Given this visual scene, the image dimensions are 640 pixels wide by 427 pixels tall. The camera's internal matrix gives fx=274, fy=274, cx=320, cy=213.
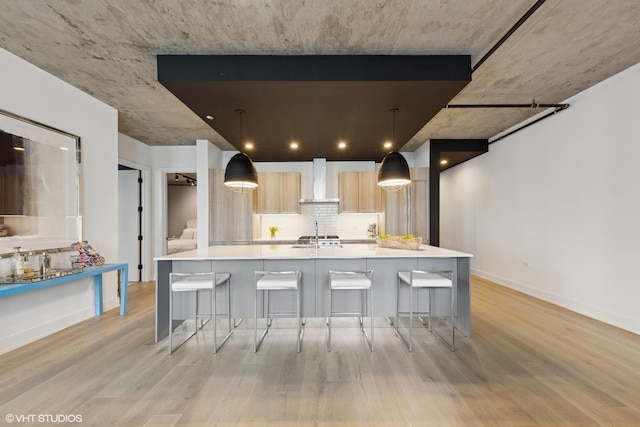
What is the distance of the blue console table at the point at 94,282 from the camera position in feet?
8.36

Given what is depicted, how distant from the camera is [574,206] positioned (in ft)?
12.7

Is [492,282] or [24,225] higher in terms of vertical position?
[24,225]

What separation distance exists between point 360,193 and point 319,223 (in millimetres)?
1166

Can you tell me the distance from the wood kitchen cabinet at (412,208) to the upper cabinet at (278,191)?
201 centimetres

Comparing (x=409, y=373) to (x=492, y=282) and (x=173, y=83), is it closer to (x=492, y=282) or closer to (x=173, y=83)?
(x=173, y=83)

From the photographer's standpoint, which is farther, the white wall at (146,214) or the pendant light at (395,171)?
the white wall at (146,214)

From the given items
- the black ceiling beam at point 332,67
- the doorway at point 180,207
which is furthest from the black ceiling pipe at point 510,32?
the doorway at point 180,207

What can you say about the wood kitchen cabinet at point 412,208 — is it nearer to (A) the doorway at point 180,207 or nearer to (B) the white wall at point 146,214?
(B) the white wall at point 146,214

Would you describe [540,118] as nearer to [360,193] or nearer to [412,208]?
[412,208]

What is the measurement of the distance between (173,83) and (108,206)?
2.34 metres

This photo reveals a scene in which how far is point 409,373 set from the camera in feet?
7.69

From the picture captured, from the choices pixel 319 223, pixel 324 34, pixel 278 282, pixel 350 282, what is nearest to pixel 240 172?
pixel 278 282

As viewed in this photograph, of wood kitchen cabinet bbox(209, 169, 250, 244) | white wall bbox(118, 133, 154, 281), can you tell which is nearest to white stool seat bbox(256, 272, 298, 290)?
wood kitchen cabinet bbox(209, 169, 250, 244)

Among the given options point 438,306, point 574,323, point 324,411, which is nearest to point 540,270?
point 574,323
